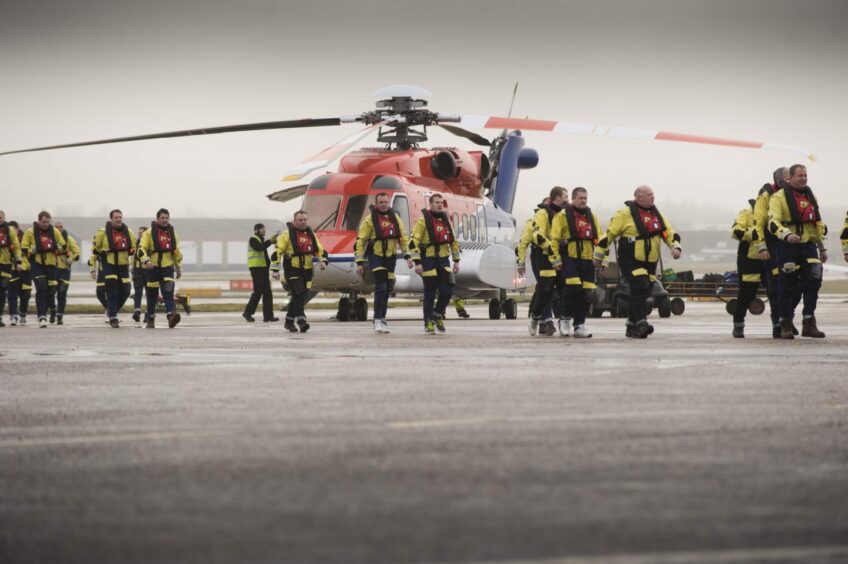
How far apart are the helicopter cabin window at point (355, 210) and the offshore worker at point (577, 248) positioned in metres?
8.50

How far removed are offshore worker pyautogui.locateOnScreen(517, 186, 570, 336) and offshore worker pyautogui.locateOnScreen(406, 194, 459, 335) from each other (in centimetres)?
128

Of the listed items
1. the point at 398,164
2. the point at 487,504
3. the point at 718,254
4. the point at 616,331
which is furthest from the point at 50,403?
the point at 718,254

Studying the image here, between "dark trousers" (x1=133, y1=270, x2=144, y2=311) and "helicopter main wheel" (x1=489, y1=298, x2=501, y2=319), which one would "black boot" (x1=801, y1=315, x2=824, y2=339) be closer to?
"helicopter main wheel" (x1=489, y1=298, x2=501, y2=319)

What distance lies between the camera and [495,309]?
28.7m

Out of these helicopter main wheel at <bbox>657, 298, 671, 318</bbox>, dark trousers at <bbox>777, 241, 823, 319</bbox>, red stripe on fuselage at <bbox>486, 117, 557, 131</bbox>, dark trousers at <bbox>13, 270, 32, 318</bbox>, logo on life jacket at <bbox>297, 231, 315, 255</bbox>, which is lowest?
helicopter main wheel at <bbox>657, 298, 671, 318</bbox>

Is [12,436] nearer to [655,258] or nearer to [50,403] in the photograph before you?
[50,403]

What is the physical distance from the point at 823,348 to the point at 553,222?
4458mm

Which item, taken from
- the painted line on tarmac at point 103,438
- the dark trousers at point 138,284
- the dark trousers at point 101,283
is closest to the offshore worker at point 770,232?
the painted line on tarmac at point 103,438

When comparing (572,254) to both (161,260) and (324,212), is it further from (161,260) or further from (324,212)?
(324,212)

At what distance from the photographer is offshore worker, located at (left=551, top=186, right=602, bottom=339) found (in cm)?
1789

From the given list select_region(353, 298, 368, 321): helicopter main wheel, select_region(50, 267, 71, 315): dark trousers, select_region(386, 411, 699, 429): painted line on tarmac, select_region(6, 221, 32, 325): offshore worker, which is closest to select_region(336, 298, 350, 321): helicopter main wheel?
Result: select_region(353, 298, 368, 321): helicopter main wheel

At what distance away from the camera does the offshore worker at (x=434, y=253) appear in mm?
19391

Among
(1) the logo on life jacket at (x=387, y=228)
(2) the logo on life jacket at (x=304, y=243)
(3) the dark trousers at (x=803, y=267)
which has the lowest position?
(3) the dark trousers at (x=803, y=267)

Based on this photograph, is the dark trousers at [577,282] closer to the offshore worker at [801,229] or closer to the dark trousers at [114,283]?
the offshore worker at [801,229]
